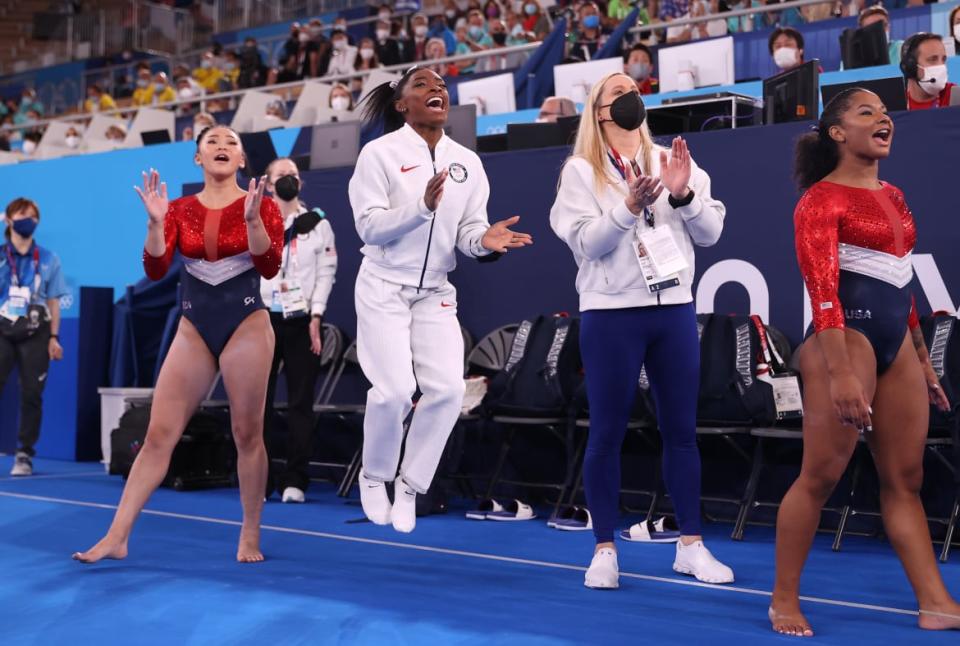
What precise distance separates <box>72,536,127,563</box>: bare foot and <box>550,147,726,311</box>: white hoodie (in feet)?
7.30

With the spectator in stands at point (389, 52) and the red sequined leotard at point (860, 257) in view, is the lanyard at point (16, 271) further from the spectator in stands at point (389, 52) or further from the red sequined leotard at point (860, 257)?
the red sequined leotard at point (860, 257)

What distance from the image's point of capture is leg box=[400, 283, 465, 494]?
14.3 ft

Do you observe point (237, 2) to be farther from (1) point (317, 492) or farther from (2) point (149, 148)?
(1) point (317, 492)

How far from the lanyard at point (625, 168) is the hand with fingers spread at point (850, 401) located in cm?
121

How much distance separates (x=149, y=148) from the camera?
11242 mm

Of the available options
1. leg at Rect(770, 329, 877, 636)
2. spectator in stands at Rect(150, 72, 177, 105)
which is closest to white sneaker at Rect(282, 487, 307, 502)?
leg at Rect(770, 329, 877, 636)

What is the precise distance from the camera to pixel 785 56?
8.86 m

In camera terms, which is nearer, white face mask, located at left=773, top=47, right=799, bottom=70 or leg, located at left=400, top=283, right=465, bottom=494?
leg, located at left=400, top=283, right=465, bottom=494

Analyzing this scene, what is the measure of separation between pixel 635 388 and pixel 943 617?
1.38 m

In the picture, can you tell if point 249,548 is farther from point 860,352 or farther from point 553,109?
point 553,109

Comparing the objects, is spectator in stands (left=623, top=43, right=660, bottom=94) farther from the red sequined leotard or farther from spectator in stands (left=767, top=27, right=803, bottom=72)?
the red sequined leotard

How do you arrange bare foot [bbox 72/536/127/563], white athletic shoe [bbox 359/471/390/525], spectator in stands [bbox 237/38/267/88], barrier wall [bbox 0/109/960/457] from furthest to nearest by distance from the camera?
1. spectator in stands [bbox 237/38/267/88]
2. barrier wall [bbox 0/109/960/457]
3. bare foot [bbox 72/536/127/563]
4. white athletic shoe [bbox 359/471/390/525]

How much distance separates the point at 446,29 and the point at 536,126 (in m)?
8.10

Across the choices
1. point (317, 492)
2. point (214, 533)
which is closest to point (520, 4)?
point (317, 492)
